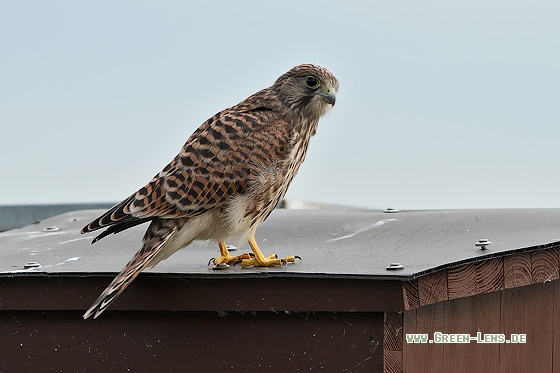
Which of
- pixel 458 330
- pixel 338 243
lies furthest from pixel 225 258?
pixel 458 330

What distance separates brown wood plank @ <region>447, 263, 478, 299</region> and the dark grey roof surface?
38 millimetres

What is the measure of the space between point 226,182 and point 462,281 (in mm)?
974

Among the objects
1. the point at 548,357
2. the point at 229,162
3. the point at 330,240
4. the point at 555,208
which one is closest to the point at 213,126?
the point at 229,162

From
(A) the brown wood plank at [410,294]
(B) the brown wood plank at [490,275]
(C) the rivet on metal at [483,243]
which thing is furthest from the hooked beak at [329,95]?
(A) the brown wood plank at [410,294]

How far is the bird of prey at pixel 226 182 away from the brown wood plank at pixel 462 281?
0.64 m

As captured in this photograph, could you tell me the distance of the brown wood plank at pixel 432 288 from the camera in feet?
9.39

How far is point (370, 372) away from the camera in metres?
2.92

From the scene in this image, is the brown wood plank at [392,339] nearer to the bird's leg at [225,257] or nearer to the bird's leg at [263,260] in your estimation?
the bird's leg at [263,260]

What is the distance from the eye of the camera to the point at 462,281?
303 cm

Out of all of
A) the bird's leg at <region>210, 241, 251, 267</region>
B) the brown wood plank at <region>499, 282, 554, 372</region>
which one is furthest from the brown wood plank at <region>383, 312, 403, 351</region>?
the bird's leg at <region>210, 241, 251, 267</region>

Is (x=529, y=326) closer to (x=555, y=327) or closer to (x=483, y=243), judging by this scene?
(x=555, y=327)

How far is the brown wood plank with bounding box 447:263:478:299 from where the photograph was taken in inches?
118

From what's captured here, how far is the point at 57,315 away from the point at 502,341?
1672mm

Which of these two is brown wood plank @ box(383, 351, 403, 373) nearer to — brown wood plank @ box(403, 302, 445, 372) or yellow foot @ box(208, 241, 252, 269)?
brown wood plank @ box(403, 302, 445, 372)
